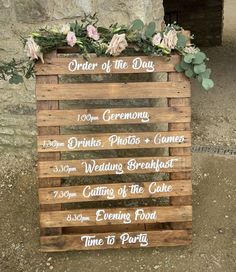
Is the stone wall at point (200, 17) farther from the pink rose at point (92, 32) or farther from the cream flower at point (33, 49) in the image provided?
the cream flower at point (33, 49)

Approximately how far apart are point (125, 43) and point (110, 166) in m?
0.67

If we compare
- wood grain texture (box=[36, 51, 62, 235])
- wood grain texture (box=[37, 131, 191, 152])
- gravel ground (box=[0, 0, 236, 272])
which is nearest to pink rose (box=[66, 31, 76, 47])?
wood grain texture (box=[36, 51, 62, 235])

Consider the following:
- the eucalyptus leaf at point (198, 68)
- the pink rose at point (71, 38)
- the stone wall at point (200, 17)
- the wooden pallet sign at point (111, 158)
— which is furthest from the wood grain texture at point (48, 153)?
the stone wall at point (200, 17)

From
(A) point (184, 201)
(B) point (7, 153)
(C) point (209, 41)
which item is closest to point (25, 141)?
(B) point (7, 153)

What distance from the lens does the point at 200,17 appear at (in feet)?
24.5

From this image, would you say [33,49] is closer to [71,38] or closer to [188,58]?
[71,38]

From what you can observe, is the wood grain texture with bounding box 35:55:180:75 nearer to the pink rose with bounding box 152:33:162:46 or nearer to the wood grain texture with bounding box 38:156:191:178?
A: the pink rose with bounding box 152:33:162:46

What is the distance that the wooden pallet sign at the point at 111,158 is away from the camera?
2381 millimetres

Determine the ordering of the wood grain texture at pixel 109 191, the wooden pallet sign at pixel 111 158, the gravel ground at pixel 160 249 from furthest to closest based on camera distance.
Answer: the gravel ground at pixel 160 249, the wood grain texture at pixel 109 191, the wooden pallet sign at pixel 111 158

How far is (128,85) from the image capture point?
2.41 meters

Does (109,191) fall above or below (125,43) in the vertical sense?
below

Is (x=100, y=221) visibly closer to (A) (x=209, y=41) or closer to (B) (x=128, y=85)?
(B) (x=128, y=85)

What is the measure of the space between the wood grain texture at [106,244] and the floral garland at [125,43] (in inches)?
35.5

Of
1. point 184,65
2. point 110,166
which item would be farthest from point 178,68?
point 110,166
